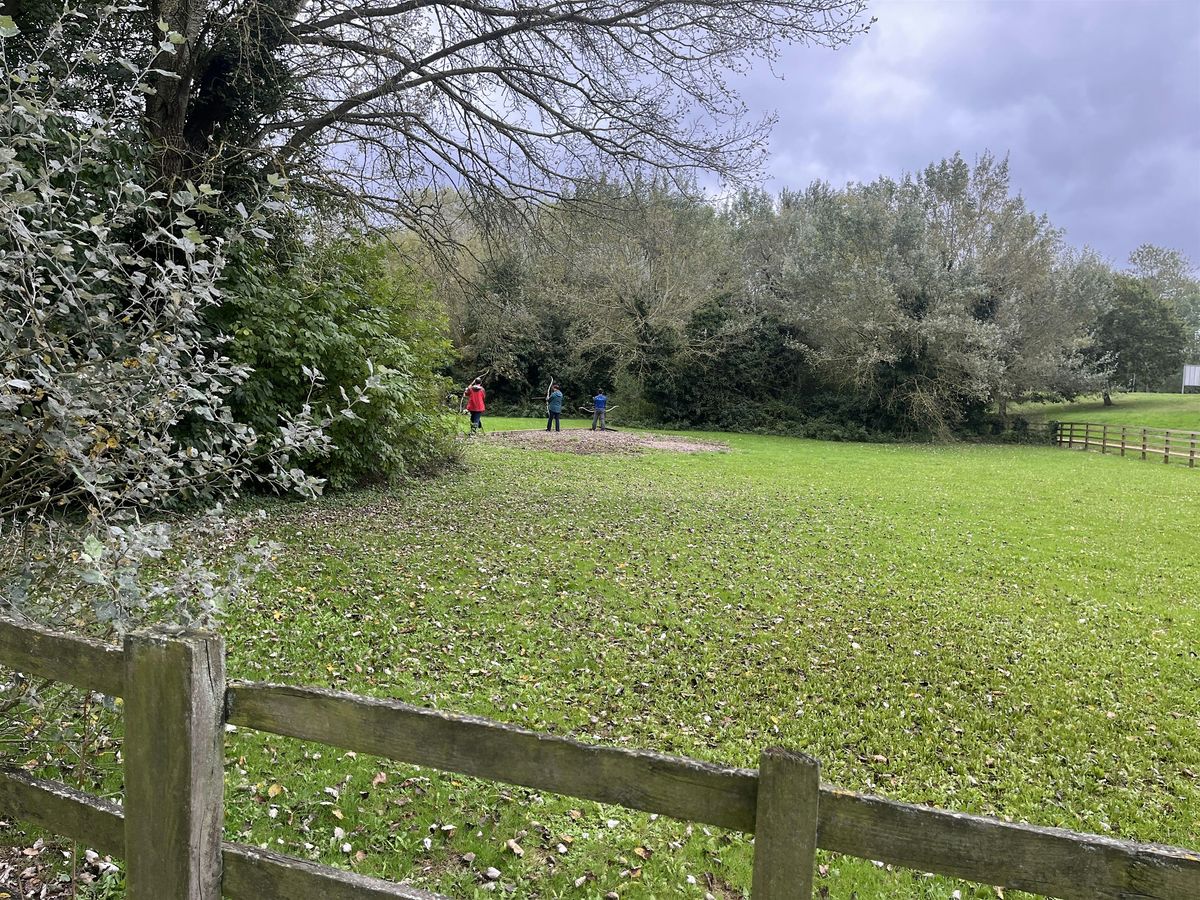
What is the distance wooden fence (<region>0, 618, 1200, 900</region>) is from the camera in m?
1.66

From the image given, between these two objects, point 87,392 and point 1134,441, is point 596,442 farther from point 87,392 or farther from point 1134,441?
point 1134,441

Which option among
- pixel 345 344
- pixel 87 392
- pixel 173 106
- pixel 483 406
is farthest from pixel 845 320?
pixel 87 392

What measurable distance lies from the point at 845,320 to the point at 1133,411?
2732 centimetres

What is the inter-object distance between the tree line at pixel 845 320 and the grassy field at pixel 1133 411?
23.7 ft

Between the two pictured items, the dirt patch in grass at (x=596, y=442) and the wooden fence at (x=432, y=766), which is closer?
the wooden fence at (x=432, y=766)

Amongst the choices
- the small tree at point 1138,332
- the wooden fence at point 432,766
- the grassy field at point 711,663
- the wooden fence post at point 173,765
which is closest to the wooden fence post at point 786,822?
the wooden fence at point 432,766

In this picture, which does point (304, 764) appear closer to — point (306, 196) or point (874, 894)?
point (874, 894)

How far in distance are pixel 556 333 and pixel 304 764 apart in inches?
1293

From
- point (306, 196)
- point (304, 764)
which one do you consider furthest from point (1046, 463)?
point (304, 764)

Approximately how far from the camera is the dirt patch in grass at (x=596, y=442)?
73.5ft

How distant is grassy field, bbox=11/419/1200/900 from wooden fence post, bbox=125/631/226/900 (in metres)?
1.56

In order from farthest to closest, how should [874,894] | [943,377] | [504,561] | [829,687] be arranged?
[943,377], [504,561], [829,687], [874,894]

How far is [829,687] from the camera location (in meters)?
5.73

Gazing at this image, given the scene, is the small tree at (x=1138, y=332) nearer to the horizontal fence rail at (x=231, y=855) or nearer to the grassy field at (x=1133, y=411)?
the grassy field at (x=1133, y=411)
